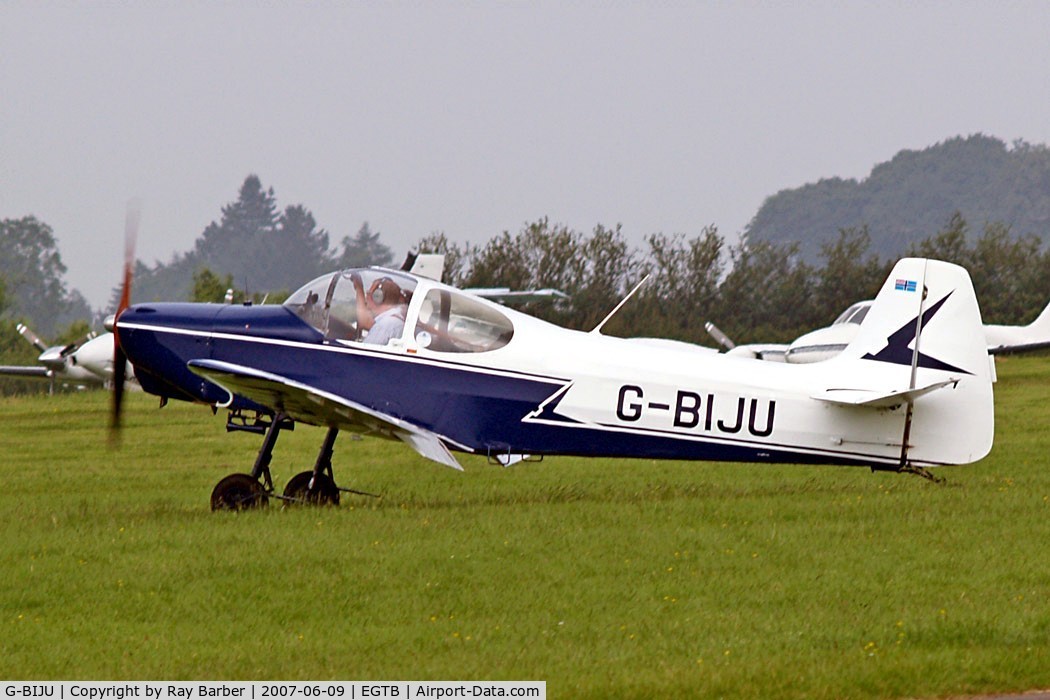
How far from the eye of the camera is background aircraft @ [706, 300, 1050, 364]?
25.0 meters

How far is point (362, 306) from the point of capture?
12.1m

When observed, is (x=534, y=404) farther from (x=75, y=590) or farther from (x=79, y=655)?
(x=79, y=655)

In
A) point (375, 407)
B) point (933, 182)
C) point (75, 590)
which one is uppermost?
point (933, 182)

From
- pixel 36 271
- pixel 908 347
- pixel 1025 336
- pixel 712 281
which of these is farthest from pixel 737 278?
pixel 36 271

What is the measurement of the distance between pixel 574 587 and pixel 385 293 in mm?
3923

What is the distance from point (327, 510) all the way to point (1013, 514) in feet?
17.8

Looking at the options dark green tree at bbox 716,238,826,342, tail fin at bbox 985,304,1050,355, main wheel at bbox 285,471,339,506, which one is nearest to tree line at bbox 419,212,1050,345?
dark green tree at bbox 716,238,826,342

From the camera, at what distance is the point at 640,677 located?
682 centimetres

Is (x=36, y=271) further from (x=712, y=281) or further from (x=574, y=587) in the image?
(x=574, y=587)

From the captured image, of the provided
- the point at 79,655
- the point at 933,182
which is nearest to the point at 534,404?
the point at 79,655

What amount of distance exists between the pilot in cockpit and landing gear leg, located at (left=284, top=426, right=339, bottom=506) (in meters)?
0.96

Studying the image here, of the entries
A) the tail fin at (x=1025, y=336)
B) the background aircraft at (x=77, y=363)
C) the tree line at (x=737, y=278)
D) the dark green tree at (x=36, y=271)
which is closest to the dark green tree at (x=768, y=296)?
the tree line at (x=737, y=278)

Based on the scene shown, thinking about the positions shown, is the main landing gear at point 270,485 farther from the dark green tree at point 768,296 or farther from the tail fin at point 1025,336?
the dark green tree at point 768,296

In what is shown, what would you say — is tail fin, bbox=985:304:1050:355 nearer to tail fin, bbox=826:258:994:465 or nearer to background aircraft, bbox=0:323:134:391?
background aircraft, bbox=0:323:134:391
